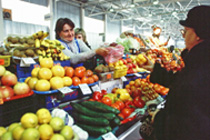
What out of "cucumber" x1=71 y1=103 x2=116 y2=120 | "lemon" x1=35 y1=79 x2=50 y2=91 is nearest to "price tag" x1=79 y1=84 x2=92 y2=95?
"cucumber" x1=71 y1=103 x2=116 y2=120

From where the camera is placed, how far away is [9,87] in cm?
155

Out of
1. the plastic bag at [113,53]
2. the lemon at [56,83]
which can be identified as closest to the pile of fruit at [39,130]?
the lemon at [56,83]

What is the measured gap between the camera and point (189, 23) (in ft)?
4.39

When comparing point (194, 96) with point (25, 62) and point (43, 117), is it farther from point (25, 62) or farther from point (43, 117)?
point (25, 62)

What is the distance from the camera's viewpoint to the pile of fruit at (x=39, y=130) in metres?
1.17

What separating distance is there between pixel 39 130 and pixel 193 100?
47.6 inches

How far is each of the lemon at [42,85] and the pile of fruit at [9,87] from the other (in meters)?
0.12

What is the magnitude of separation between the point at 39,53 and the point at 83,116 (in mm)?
1131

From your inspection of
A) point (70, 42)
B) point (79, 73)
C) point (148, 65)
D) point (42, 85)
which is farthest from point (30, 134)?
point (148, 65)

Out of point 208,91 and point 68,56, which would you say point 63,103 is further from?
point 208,91

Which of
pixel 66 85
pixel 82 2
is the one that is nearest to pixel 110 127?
pixel 66 85

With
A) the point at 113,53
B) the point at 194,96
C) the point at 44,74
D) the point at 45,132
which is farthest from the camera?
the point at 113,53

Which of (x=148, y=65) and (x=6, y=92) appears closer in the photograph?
(x=6, y=92)

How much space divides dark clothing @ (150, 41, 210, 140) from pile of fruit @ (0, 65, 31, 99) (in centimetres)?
140
